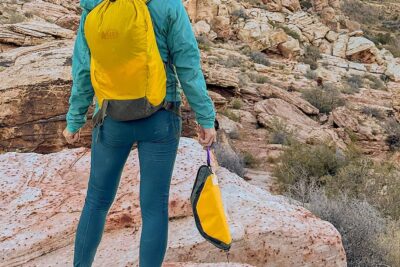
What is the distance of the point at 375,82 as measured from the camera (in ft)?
66.7

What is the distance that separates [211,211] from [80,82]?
0.88m

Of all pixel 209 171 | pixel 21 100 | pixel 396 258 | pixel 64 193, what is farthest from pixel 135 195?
pixel 21 100

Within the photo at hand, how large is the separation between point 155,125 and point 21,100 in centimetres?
426

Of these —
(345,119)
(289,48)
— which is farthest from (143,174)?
(289,48)

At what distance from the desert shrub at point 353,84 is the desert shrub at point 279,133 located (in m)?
7.30

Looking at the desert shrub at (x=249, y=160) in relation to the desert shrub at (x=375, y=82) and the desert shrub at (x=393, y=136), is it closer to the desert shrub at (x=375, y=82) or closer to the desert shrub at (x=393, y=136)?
the desert shrub at (x=393, y=136)

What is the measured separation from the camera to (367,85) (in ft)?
63.5

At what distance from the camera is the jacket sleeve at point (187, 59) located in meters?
1.80

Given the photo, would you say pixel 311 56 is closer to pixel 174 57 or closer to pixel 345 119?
pixel 345 119

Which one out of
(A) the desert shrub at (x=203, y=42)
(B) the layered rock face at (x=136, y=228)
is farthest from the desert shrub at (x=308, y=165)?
(A) the desert shrub at (x=203, y=42)

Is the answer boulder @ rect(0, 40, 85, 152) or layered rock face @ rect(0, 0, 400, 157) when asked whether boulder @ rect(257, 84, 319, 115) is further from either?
boulder @ rect(0, 40, 85, 152)

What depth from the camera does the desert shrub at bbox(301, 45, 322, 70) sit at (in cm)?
2200

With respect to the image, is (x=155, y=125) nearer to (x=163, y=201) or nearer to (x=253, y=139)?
(x=163, y=201)

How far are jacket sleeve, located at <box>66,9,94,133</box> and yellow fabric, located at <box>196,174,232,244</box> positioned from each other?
0.70 meters
